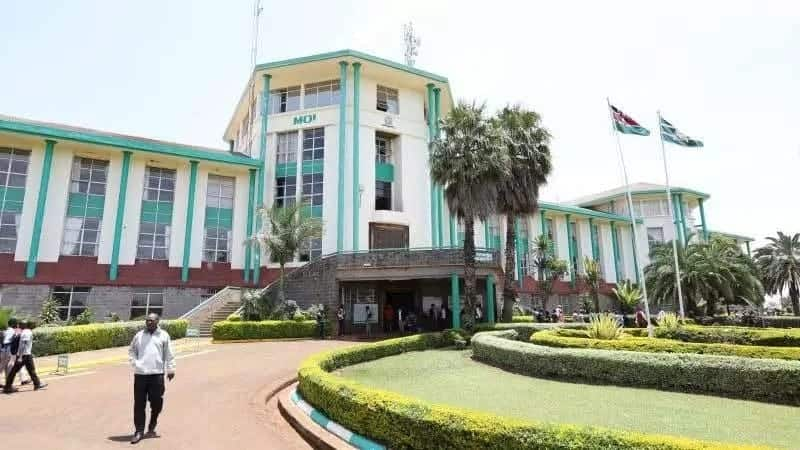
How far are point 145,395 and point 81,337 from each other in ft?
43.8

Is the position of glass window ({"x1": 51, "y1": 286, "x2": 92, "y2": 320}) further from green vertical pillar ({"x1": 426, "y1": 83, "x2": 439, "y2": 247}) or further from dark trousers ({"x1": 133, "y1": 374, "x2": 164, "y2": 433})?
dark trousers ({"x1": 133, "y1": 374, "x2": 164, "y2": 433})

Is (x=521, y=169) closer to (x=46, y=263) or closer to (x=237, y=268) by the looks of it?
(x=237, y=268)

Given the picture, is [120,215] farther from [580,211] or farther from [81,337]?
[580,211]

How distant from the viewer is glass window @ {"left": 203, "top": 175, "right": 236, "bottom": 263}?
29.6 m

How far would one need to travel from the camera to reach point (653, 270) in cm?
3553

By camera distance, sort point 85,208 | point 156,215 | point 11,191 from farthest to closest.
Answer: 1. point 156,215
2. point 85,208
3. point 11,191

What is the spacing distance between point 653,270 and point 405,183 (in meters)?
20.3

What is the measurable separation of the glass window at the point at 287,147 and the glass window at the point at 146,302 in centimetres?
1125

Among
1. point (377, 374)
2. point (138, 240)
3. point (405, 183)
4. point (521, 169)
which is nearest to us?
point (377, 374)

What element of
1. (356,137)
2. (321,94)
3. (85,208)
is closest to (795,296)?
(356,137)

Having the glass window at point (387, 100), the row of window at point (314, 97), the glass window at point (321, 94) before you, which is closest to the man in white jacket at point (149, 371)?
the glass window at point (321, 94)

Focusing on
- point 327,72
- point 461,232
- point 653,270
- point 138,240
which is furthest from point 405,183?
point 653,270

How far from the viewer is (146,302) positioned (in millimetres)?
27062

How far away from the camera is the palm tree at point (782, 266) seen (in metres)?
40.6
